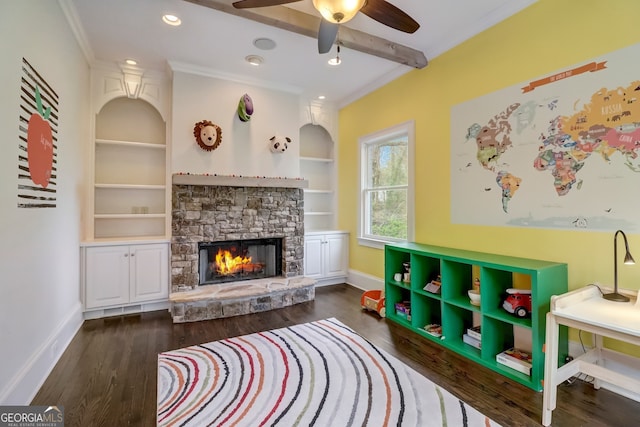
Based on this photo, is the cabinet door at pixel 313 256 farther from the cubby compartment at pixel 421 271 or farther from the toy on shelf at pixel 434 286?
the toy on shelf at pixel 434 286

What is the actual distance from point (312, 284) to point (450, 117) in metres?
2.69

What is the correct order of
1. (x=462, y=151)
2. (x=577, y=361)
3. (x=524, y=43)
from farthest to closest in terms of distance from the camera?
1. (x=462, y=151)
2. (x=524, y=43)
3. (x=577, y=361)

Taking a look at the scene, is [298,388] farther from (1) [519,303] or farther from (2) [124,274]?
(2) [124,274]

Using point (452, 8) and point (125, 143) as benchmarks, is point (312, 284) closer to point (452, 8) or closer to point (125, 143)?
point (125, 143)

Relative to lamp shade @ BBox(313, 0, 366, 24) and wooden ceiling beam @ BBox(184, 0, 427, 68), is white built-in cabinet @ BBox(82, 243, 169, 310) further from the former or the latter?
lamp shade @ BBox(313, 0, 366, 24)

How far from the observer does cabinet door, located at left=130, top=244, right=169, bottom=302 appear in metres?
3.66

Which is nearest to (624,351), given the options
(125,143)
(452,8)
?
(452,8)

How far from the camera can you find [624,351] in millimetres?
2117

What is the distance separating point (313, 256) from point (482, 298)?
274 cm

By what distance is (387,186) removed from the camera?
14.5 ft

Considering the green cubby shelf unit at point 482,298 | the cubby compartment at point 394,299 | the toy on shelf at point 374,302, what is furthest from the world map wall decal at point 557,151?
the toy on shelf at point 374,302

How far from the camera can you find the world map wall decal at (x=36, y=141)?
1986 mm

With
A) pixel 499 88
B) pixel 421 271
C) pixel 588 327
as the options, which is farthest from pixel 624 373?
pixel 499 88

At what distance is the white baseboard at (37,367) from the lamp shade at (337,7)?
9.52 ft
